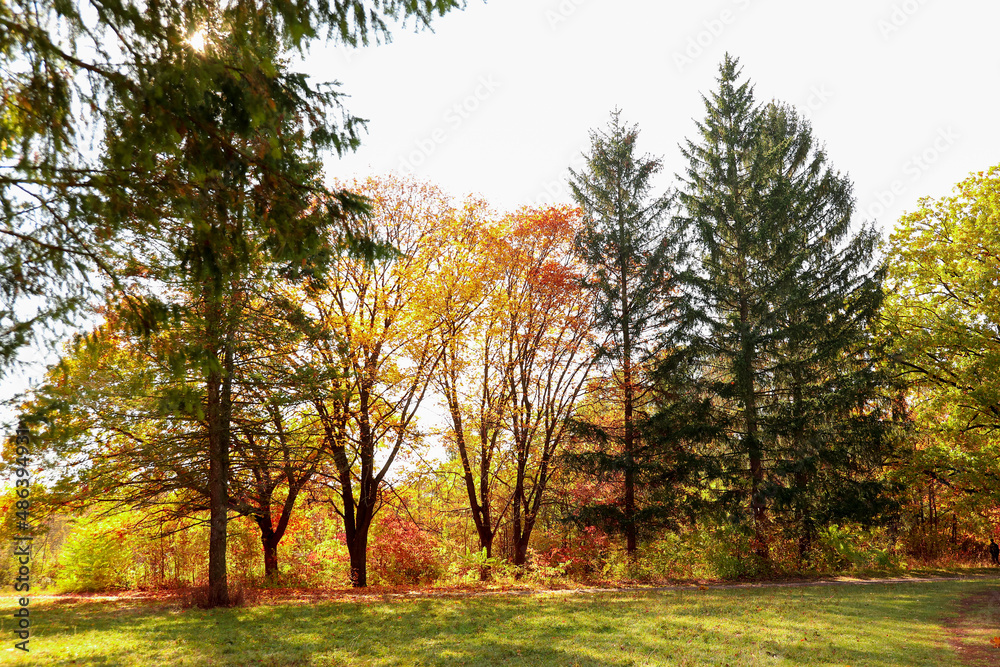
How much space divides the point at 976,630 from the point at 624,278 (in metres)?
12.5

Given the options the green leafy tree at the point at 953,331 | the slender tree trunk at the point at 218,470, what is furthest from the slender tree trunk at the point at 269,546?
the green leafy tree at the point at 953,331

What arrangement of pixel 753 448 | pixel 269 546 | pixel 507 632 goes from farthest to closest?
pixel 753 448 < pixel 269 546 < pixel 507 632

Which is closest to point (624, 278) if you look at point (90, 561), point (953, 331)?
point (953, 331)

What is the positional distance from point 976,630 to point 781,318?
10879 millimetres

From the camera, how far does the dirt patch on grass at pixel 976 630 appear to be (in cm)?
745

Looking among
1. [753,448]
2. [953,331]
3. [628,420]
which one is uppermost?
[953,331]

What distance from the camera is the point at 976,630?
9.02 metres

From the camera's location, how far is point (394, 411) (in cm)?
1485

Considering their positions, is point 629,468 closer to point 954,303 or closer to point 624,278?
point 624,278

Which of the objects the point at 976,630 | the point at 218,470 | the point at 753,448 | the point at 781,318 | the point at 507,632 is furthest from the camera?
the point at 781,318

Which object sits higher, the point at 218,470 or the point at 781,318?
the point at 781,318

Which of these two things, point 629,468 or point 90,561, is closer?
point 90,561

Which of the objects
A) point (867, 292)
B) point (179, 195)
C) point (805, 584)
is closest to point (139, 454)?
point (179, 195)

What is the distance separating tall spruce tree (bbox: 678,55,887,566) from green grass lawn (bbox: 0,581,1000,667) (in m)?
5.22
